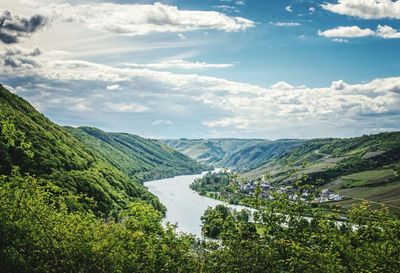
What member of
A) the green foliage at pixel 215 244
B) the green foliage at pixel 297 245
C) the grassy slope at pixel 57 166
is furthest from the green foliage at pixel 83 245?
the grassy slope at pixel 57 166

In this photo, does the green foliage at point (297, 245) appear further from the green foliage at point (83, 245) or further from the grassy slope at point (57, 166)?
the grassy slope at point (57, 166)

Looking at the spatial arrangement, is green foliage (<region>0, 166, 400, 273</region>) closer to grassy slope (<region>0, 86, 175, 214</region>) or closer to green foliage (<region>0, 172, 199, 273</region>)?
green foliage (<region>0, 172, 199, 273</region>)

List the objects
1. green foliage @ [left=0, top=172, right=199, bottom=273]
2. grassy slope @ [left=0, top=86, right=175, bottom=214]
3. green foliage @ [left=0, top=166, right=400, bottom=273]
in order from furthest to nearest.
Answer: grassy slope @ [left=0, top=86, right=175, bottom=214] → green foliage @ [left=0, top=172, right=199, bottom=273] → green foliage @ [left=0, top=166, right=400, bottom=273]

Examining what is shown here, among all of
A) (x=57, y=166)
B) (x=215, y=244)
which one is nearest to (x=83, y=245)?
(x=215, y=244)

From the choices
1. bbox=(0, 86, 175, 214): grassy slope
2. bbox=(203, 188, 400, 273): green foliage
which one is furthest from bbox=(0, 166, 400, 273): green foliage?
bbox=(0, 86, 175, 214): grassy slope

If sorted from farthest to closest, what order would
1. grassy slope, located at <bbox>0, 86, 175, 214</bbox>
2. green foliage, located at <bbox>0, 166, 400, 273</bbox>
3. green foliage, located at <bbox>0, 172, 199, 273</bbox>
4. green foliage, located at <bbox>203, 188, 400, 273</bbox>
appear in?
1. grassy slope, located at <bbox>0, 86, 175, 214</bbox>
2. green foliage, located at <bbox>0, 172, 199, 273</bbox>
3. green foliage, located at <bbox>0, 166, 400, 273</bbox>
4. green foliage, located at <bbox>203, 188, 400, 273</bbox>

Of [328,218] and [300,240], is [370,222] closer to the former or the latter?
[328,218]

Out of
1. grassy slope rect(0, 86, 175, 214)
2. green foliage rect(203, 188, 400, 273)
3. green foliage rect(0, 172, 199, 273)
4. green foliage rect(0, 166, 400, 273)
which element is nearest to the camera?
green foliage rect(203, 188, 400, 273)

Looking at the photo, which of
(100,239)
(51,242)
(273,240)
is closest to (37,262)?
(51,242)

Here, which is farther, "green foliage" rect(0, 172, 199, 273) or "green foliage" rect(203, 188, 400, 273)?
"green foliage" rect(0, 172, 199, 273)

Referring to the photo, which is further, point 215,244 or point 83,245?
point 83,245

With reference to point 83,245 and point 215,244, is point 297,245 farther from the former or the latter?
point 83,245
